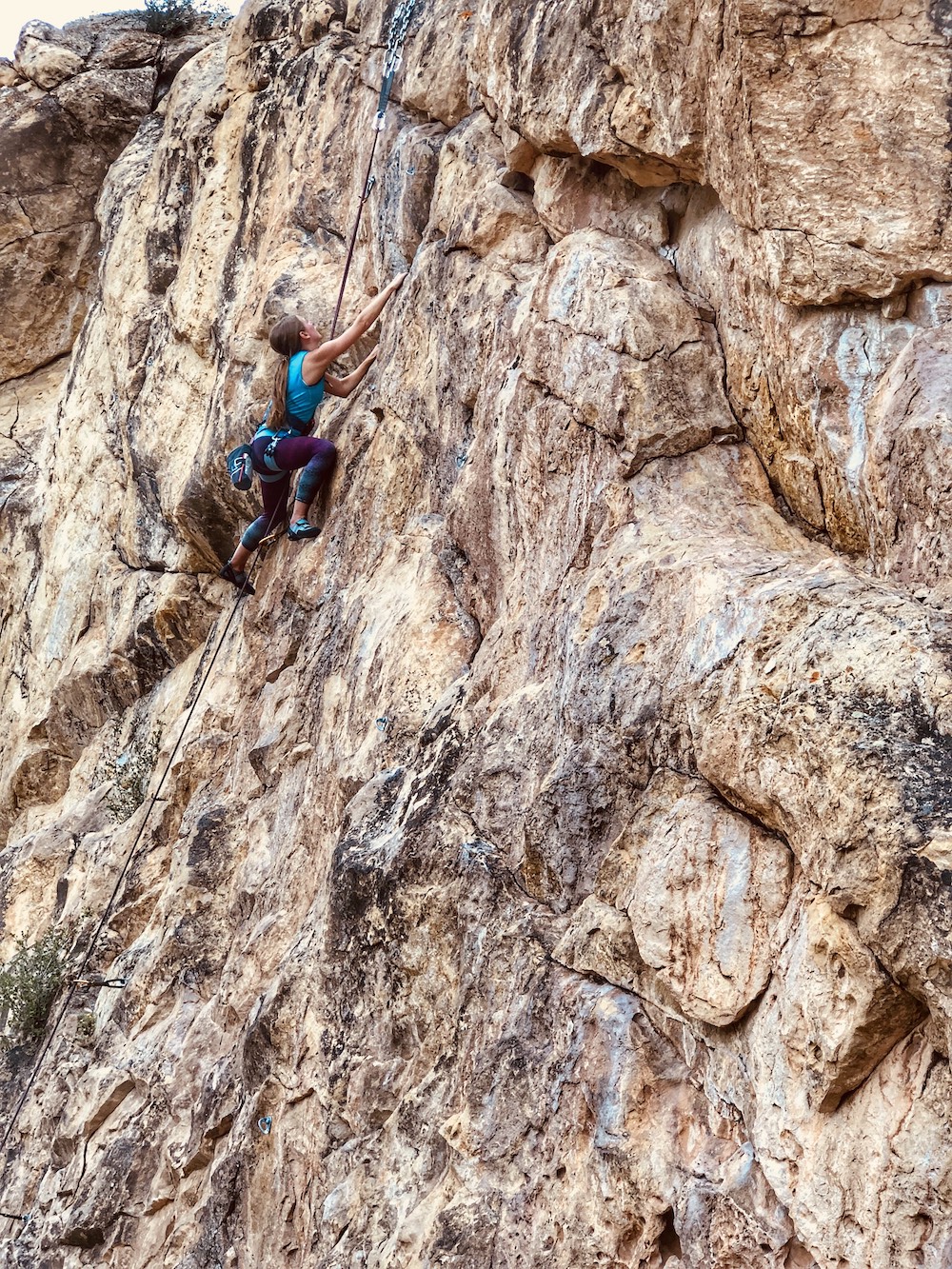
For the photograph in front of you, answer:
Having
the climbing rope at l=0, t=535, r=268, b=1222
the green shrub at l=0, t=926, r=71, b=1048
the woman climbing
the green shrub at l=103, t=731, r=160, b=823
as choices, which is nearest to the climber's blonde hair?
the woman climbing

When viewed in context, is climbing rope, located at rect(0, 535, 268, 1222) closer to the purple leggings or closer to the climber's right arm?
the purple leggings

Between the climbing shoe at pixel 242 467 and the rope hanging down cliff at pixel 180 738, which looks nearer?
the rope hanging down cliff at pixel 180 738

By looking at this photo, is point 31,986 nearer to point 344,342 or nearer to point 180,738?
point 180,738

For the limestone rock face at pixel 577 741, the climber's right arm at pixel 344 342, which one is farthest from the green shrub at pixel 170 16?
the climber's right arm at pixel 344 342

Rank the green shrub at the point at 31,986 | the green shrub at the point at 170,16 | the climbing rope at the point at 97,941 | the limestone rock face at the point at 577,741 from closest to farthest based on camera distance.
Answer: the limestone rock face at the point at 577,741 < the climbing rope at the point at 97,941 < the green shrub at the point at 31,986 < the green shrub at the point at 170,16

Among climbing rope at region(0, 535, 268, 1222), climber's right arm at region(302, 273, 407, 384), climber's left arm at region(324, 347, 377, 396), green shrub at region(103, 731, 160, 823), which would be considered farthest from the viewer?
green shrub at region(103, 731, 160, 823)

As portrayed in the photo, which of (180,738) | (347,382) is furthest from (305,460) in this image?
(180,738)

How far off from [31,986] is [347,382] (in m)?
5.45

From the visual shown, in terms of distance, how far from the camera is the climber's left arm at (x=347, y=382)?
900cm

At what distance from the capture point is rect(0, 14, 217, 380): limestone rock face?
16.4 meters

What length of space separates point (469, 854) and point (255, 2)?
33.5 ft

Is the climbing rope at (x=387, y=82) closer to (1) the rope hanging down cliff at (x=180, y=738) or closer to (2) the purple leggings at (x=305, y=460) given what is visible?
(1) the rope hanging down cliff at (x=180, y=738)

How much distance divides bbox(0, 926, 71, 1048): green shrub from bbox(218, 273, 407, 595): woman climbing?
4.05m

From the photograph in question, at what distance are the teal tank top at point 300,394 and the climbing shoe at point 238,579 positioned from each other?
1.73 meters
